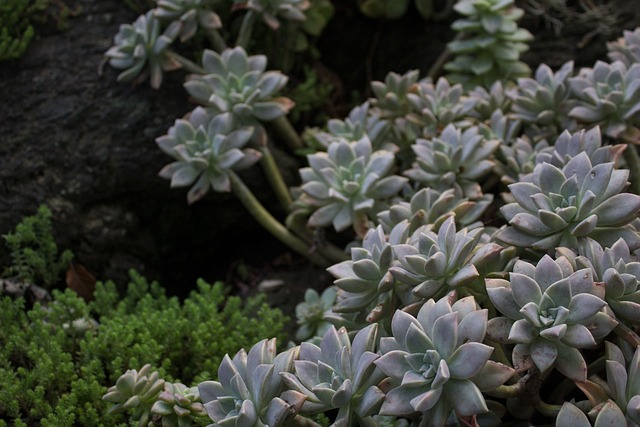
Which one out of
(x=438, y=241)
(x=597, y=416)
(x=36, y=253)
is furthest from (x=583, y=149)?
(x=36, y=253)

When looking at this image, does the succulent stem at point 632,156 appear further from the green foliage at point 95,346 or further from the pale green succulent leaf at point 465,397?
the green foliage at point 95,346

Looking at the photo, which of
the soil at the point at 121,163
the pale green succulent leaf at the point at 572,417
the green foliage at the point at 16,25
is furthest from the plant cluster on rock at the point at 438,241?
the green foliage at the point at 16,25

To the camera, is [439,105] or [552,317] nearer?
[552,317]

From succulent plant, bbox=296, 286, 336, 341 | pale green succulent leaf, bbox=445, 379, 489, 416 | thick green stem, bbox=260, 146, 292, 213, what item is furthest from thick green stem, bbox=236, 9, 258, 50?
pale green succulent leaf, bbox=445, 379, 489, 416

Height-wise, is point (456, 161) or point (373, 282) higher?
point (456, 161)

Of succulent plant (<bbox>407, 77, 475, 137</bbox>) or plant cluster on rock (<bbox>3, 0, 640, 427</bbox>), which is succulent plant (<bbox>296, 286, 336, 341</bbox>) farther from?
succulent plant (<bbox>407, 77, 475, 137</bbox>)

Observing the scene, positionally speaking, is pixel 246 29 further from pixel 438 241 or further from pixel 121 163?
pixel 438 241

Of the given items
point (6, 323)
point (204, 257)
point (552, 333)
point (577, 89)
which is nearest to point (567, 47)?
point (577, 89)
